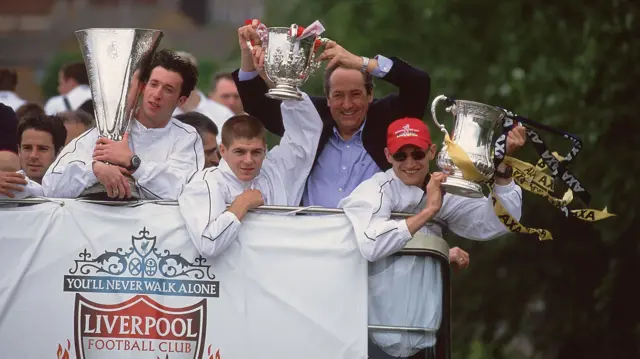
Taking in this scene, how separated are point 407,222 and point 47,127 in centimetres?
258

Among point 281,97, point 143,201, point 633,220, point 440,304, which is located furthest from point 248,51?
point 633,220

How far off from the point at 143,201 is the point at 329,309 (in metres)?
1.15

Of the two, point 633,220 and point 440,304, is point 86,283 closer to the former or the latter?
point 440,304

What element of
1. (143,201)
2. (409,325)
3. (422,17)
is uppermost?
(422,17)

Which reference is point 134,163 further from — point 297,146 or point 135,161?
point 297,146

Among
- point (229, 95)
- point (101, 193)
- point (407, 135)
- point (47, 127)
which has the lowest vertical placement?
point (101, 193)

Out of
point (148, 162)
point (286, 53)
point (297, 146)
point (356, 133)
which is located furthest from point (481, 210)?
point (148, 162)

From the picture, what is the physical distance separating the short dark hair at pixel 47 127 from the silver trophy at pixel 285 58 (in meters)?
1.67

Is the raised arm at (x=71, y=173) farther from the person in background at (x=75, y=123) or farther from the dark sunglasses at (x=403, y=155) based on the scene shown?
the person in background at (x=75, y=123)

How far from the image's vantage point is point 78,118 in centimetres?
1214

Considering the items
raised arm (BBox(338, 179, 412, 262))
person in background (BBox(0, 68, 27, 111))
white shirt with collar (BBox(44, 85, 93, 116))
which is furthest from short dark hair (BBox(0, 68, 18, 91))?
raised arm (BBox(338, 179, 412, 262))

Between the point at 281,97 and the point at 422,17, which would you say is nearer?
the point at 281,97

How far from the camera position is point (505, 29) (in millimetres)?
16719

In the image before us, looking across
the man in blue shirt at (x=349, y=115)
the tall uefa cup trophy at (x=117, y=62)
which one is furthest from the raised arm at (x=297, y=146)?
the tall uefa cup trophy at (x=117, y=62)
